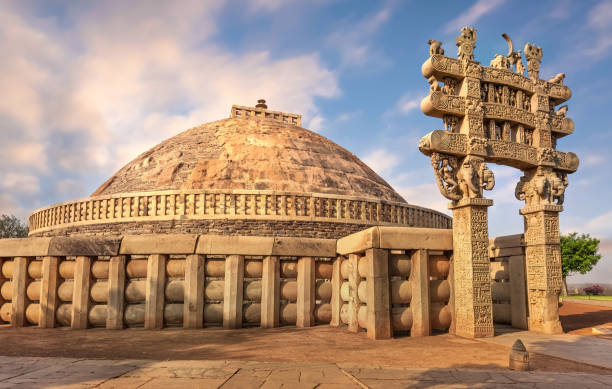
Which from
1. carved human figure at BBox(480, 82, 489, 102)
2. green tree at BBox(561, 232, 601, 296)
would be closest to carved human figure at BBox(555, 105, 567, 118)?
carved human figure at BBox(480, 82, 489, 102)

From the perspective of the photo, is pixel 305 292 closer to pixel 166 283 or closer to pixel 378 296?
pixel 378 296

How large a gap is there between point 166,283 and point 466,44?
6.39 m

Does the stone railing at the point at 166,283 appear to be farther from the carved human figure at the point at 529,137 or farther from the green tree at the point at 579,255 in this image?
the green tree at the point at 579,255

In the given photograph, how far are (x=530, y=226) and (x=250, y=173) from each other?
496 inches

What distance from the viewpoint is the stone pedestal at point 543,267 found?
707 centimetres

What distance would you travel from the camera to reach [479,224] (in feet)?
22.4

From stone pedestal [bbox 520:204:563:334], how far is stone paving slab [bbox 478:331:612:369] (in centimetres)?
35

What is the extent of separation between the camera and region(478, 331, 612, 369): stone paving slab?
4738mm

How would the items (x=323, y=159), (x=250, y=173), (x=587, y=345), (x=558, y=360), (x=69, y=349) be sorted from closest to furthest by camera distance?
(x=558, y=360) → (x=69, y=349) → (x=587, y=345) → (x=250, y=173) → (x=323, y=159)

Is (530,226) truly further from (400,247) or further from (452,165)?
(400,247)

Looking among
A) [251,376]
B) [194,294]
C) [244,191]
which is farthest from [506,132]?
[244,191]

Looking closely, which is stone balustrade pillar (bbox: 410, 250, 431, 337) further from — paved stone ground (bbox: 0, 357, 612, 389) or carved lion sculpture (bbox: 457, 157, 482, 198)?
paved stone ground (bbox: 0, 357, 612, 389)

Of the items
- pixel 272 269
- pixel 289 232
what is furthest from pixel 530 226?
pixel 289 232

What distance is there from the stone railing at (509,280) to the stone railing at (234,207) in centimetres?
810
